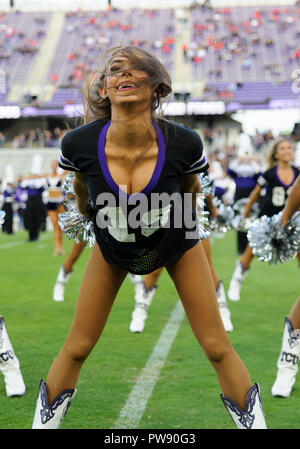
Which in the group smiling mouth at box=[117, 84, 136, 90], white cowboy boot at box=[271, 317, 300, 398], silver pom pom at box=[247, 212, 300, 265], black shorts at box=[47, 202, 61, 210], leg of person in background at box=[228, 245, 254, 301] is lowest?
black shorts at box=[47, 202, 61, 210]

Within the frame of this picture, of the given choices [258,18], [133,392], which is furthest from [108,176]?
[258,18]

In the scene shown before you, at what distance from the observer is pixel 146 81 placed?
7.20 feet

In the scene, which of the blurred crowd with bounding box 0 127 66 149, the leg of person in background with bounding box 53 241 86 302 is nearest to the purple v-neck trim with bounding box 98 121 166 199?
the leg of person in background with bounding box 53 241 86 302

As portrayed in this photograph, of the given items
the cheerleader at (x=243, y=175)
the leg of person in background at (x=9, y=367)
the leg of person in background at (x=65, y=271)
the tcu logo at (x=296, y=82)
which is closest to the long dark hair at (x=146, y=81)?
the leg of person in background at (x=9, y=367)

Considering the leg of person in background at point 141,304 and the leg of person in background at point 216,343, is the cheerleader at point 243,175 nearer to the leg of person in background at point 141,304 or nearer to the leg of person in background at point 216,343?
the leg of person in background at point 141,304

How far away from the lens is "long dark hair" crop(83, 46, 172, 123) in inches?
86.0

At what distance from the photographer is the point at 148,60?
219 centimetres

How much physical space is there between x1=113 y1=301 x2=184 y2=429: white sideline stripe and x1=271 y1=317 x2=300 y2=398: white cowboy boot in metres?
0.69

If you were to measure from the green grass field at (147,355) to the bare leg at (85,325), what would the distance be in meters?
0.69

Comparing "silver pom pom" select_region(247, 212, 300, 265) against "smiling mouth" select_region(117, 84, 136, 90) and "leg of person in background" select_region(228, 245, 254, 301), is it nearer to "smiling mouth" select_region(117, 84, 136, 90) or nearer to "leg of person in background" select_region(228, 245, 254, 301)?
"smiling mouth" select_region(117, 84, 136, 90)

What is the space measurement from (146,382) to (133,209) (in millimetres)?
1770

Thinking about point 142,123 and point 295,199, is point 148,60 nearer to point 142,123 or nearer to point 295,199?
point 142,123

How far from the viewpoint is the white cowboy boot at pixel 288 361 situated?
335cm

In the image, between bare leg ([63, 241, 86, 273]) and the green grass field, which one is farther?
bare leg ([63, 241, 86, 273])
